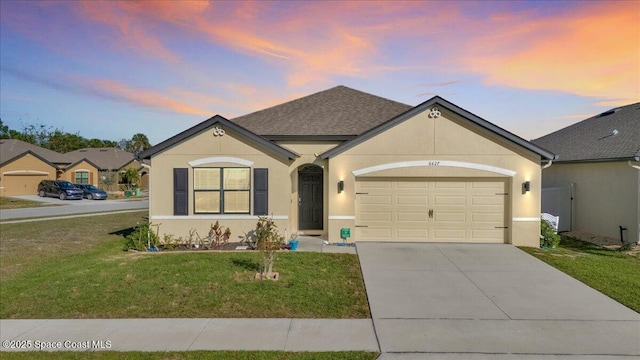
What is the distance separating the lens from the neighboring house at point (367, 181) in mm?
11898

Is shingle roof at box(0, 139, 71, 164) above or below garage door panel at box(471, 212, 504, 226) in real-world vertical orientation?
above

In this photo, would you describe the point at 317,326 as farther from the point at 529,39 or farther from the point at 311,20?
the point at 529,39

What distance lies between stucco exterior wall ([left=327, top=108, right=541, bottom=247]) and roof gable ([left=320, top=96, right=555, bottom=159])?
17cm

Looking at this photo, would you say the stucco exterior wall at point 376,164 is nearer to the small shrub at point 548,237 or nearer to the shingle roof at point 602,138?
the small shrub at point 548,237

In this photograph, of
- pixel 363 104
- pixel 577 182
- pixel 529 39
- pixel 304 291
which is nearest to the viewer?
pixel 304 291

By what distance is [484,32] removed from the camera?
13.4 metres

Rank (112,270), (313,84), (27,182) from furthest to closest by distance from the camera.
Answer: (27,182) < (313,84) < (112,270)

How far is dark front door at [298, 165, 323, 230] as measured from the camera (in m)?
13.6

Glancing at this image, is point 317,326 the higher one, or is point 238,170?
point 238,170

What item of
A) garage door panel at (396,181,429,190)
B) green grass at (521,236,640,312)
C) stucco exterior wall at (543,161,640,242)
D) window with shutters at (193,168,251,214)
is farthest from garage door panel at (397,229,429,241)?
stucco exterior wall at (543,161,640,242)

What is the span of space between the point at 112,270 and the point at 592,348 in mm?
10187

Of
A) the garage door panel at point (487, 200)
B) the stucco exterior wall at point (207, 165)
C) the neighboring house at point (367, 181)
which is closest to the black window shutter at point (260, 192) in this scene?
the neighboring house at point (367, 181)

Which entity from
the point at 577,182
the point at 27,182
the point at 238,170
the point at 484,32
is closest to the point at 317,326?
the point at 238,170

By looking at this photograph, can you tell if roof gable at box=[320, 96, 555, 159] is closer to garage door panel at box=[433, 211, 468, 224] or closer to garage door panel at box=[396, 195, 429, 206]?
garage door panel at box=[396, 195, 429, 206]
